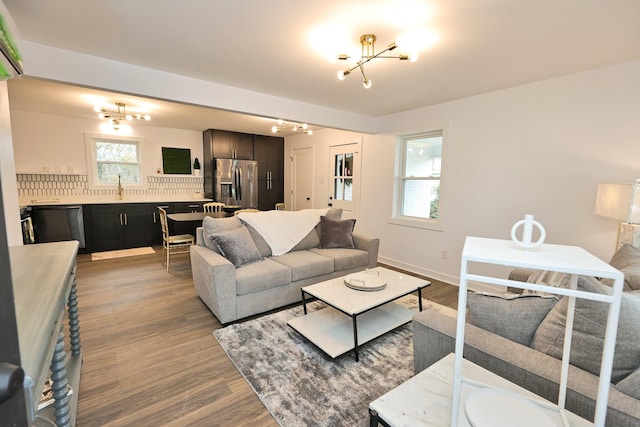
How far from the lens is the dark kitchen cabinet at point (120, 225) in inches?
202

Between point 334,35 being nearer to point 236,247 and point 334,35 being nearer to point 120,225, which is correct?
point 236,247

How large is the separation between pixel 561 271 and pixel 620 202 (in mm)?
2202

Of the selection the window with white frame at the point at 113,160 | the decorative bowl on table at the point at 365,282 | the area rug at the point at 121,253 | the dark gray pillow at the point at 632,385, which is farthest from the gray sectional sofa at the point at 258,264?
the window with white frame at the point at 113,160

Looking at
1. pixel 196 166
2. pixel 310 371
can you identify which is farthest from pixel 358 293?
pixel 196 166

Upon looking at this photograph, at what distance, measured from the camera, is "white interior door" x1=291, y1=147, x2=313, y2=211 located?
251 inches

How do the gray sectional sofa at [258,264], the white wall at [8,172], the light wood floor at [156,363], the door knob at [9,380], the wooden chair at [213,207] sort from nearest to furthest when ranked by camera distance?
the door knob at [9,380] < the light wood floor at [156,363] < the white wall at [8,172] < the gray sectional sofa at [258,264] < the wooden chair at [213,207]

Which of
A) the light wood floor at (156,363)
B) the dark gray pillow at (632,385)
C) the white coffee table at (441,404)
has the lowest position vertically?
the light wood floor at (156,363)

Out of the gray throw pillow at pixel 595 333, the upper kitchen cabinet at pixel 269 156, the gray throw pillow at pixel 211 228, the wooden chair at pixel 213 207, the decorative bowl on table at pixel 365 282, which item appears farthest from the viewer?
the upper kitchen cabinet at pixel 269 156

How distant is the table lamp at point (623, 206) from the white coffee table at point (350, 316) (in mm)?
1593

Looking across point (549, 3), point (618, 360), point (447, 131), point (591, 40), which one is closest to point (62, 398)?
point (618, 360)

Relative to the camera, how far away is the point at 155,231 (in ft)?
18.8

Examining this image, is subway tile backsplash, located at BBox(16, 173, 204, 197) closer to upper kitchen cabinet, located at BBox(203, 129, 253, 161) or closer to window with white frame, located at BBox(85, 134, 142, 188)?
window with white frame, located at BBox(85, 134, 142, 188)

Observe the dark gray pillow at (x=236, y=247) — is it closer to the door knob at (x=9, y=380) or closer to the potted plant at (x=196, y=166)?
the door knob at (x=9, y=380)

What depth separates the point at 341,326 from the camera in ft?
8.34
